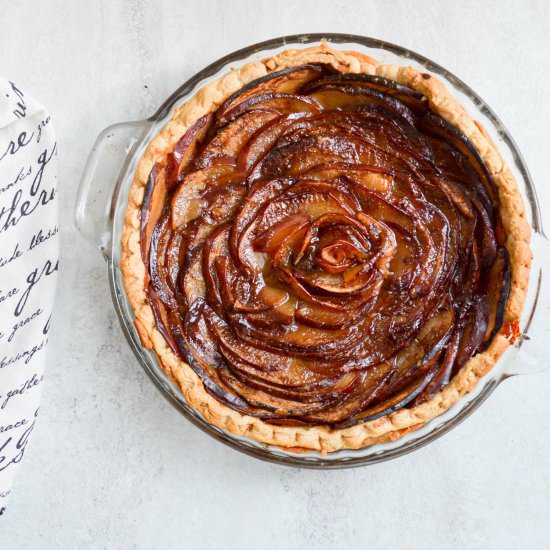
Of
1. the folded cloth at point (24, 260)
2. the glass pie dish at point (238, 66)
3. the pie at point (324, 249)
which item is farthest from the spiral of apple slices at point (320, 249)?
the folded cloth at point (24, 260)

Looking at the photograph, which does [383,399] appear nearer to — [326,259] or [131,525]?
[326,259]

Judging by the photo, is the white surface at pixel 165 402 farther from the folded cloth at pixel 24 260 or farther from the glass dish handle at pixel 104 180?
the glass dish handle at pixel 104 180

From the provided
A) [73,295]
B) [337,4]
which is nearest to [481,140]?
[337,4]

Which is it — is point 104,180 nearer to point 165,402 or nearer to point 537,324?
point 165,402

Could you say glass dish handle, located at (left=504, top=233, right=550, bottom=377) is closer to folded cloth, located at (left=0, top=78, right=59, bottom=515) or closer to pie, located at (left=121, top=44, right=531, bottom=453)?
pie, located at (left=121, top=44, right=531, bottom=453)

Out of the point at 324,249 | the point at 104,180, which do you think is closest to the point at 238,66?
the point at 104,180

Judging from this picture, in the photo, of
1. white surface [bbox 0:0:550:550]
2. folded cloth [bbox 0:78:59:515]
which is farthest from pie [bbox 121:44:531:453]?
folded cloth [bbox 0:78:59:515]
